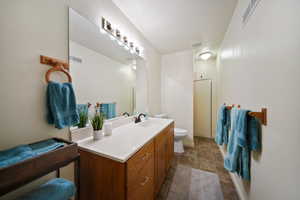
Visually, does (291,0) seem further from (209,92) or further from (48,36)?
(209,92)

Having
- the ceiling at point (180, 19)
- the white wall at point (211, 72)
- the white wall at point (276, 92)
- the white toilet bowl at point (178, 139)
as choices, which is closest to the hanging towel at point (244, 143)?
the white wall at point (276, 92)

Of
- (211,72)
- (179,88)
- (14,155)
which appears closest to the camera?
(14,155)

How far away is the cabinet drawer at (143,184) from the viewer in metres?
0.81

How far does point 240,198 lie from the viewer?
1291mm

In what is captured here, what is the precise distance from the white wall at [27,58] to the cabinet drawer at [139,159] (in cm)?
55

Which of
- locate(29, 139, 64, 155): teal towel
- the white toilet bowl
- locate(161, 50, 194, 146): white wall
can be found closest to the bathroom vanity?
locate(29, 139, 64, 155): teal towel

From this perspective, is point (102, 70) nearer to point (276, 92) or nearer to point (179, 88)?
point (276, 92)

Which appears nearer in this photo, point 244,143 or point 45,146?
point 45,146

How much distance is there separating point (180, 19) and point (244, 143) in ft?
6.12

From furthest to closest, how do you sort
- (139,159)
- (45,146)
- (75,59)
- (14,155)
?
(75,59) → (139,159) → (45,146) → (14,155)

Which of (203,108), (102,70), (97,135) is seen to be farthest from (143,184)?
(203,108)

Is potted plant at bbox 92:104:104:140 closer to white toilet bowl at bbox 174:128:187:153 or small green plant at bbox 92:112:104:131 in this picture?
small green plant at bbox 92:112:104:131

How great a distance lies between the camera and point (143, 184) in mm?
968

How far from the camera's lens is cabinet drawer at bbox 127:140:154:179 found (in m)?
0.79
